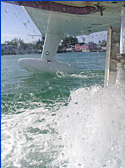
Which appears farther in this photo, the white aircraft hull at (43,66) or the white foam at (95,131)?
the white aircraft hull at (43,66)

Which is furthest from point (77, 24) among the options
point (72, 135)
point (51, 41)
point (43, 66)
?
point (72, 135)

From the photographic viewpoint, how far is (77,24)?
7961mm

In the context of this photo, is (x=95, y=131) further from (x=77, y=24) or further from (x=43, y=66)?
(x=77, y=24)

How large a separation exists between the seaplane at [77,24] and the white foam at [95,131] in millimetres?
1446

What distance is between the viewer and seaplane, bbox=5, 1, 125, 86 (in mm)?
4617

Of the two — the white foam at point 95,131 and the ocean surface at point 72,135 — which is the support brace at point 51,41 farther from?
the white foam at point 95,131

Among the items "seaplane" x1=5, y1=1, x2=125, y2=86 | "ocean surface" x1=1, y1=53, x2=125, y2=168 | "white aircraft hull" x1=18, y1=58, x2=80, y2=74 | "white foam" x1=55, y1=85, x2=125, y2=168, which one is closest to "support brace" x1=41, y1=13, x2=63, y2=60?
"seaplane" x1=5, y1=1, x2=125, y2=86

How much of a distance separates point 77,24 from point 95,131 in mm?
6390

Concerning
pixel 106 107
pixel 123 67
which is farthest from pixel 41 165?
pixel 123 67

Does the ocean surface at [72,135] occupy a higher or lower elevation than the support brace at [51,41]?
lower

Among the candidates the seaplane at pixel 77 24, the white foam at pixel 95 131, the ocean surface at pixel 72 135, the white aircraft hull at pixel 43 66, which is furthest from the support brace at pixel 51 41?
the white foam at pixel 95 131

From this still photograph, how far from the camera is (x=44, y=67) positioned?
850 cm

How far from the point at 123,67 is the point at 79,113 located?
1.94m

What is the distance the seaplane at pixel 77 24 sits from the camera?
15.1 ft
